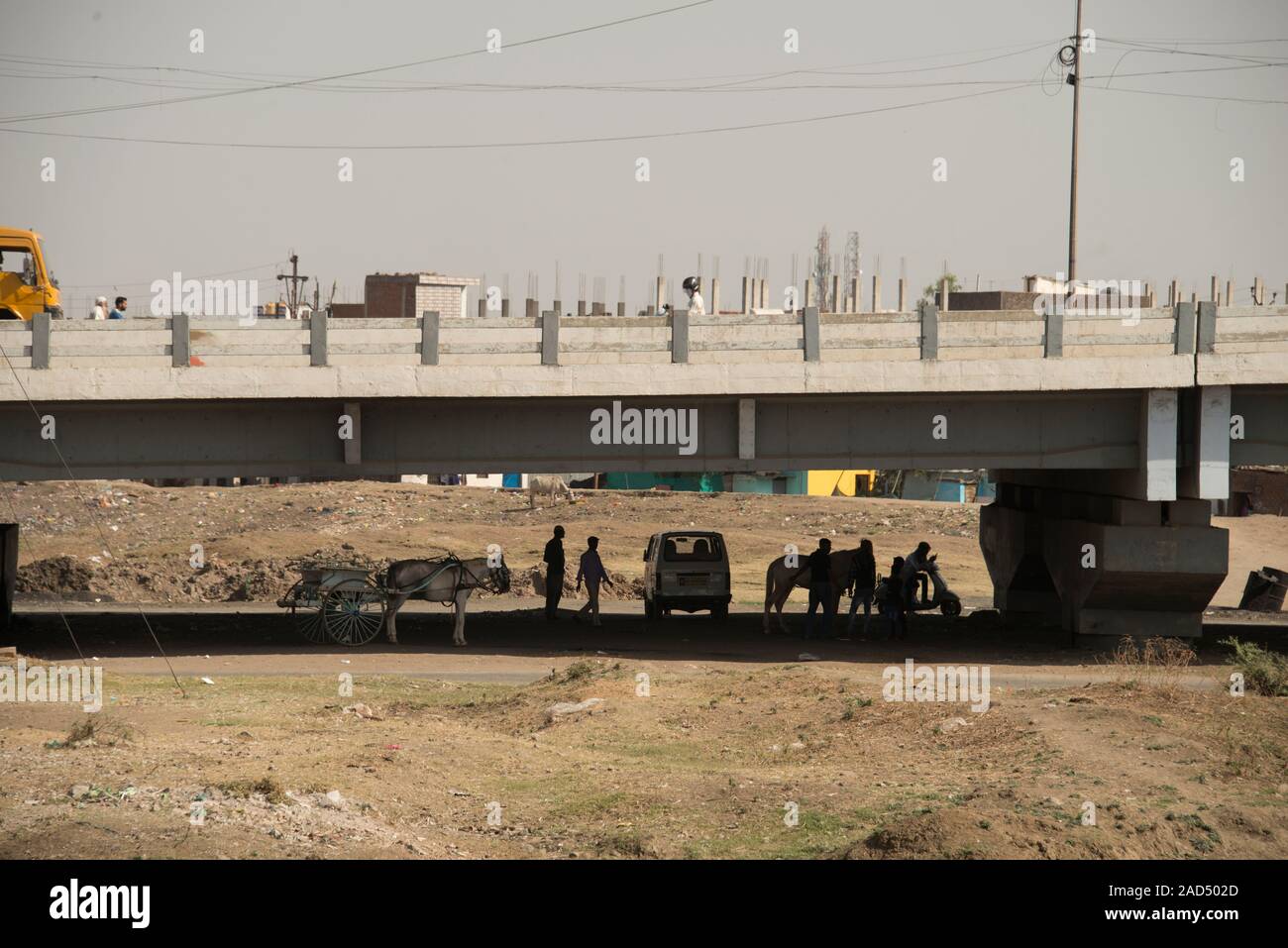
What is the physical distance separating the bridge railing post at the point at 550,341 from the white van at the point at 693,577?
7.13 meters

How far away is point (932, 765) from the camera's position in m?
14.9

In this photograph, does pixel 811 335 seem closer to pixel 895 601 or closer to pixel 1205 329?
pixel 895 601

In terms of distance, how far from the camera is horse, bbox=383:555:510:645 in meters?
24.3

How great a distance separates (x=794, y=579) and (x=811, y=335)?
19.2 feet

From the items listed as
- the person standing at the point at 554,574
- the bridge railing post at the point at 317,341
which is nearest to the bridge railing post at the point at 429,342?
the bridge railing post at the point at 317,341

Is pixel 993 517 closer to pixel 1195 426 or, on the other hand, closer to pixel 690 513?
pixel 1195 426

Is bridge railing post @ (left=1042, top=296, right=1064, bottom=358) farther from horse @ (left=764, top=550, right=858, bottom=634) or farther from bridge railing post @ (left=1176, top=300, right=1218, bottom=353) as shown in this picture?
horse @ (left=764, top=550, right=858, bottom=634)

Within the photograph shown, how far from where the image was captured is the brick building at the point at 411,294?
37688mm

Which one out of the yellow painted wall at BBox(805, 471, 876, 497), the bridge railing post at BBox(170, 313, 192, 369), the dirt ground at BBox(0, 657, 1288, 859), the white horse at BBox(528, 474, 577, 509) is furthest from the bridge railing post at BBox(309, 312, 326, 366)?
the yellow painted wall at BBox(805, 471, 876, 497)

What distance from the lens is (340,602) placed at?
80.8 feet

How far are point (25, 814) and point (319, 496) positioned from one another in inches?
1583

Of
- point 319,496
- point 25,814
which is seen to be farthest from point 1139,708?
point 319,496

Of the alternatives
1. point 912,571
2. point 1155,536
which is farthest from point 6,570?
point 1155,536

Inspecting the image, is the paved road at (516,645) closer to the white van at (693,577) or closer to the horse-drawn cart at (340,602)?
the horse-drawn cart at (340,602)
